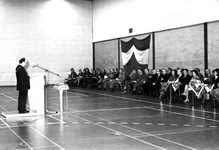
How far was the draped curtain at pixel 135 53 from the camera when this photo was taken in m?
17.5

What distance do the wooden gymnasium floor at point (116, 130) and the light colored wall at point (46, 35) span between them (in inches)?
535

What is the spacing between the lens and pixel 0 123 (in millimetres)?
7953

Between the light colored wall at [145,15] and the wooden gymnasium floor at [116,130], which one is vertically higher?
the light colored wall at [145,15]

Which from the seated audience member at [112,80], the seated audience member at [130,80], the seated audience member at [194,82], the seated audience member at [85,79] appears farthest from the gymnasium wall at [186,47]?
the seated audience member at [85,79]

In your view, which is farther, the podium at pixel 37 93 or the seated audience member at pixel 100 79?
the seated audience member at pixel 100 79

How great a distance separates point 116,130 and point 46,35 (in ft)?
57.5

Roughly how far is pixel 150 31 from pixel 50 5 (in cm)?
936

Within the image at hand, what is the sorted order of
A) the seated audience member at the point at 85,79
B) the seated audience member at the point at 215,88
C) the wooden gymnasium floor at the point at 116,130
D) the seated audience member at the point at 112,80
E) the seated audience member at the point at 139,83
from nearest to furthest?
the wooden gymnasium floor at the point at 116,130
the seated audience member at the point at 215,88
the seated audience member at the point at 139,83
the seated audience member at the point at 112,80
the seated audience member at the point at 85,79

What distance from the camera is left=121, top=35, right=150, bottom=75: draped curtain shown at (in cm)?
1755

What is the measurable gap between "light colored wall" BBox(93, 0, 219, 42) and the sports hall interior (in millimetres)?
46

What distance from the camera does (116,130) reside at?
272 inches

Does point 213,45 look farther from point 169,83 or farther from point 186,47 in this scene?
point 169,83

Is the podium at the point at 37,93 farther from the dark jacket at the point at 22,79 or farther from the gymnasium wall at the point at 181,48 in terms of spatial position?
the gymnasium wall at the point at 181,48

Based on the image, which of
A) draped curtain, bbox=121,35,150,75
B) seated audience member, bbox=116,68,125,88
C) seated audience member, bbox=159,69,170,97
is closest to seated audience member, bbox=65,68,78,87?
draped curtain, bbox=121,35,150,75
